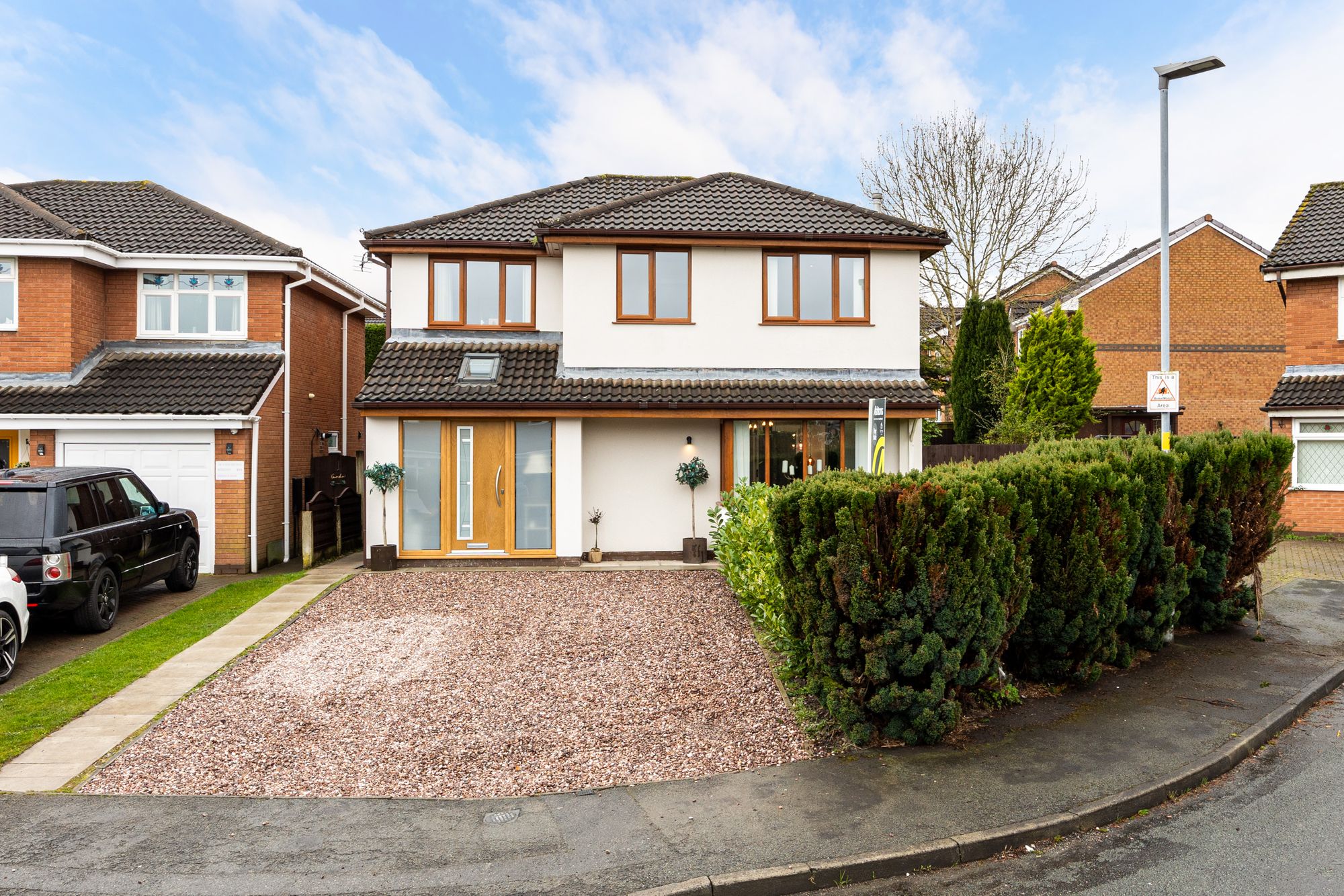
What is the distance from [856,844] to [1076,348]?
18705 mm

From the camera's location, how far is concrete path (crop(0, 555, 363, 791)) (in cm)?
562

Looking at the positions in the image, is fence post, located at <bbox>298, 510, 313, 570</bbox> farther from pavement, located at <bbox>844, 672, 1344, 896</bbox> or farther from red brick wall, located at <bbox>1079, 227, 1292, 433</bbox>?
red brick wall, located at <bbox>1079, 227, 1292, 433</bbox>

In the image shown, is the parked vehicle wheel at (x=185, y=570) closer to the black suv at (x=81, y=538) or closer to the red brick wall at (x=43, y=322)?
the black suv at (x=81, y=538)

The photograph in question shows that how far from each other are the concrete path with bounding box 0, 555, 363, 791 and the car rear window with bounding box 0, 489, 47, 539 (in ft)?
6.77

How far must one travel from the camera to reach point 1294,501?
17.5 m

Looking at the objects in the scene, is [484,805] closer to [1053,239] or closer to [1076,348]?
[1076,348]

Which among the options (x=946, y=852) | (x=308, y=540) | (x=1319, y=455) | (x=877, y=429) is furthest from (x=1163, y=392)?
(x=308, y=540)

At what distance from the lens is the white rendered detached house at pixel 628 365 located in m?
13.2

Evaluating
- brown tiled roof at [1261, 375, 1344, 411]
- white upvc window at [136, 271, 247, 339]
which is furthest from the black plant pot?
brown tiled roof at [1261, 375, 1344, 411]

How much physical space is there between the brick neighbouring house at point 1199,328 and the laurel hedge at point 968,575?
1863cm

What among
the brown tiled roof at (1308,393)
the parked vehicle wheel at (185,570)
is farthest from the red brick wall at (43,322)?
the brown tiled roof at (1308,393)

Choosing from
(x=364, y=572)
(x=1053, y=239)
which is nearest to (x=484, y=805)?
(x=364, y=572)

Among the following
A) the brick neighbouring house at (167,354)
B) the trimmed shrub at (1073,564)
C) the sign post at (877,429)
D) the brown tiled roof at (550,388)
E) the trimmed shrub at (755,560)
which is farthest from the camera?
the brick neighbouring house at (167,354)

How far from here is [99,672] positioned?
7785 mm
